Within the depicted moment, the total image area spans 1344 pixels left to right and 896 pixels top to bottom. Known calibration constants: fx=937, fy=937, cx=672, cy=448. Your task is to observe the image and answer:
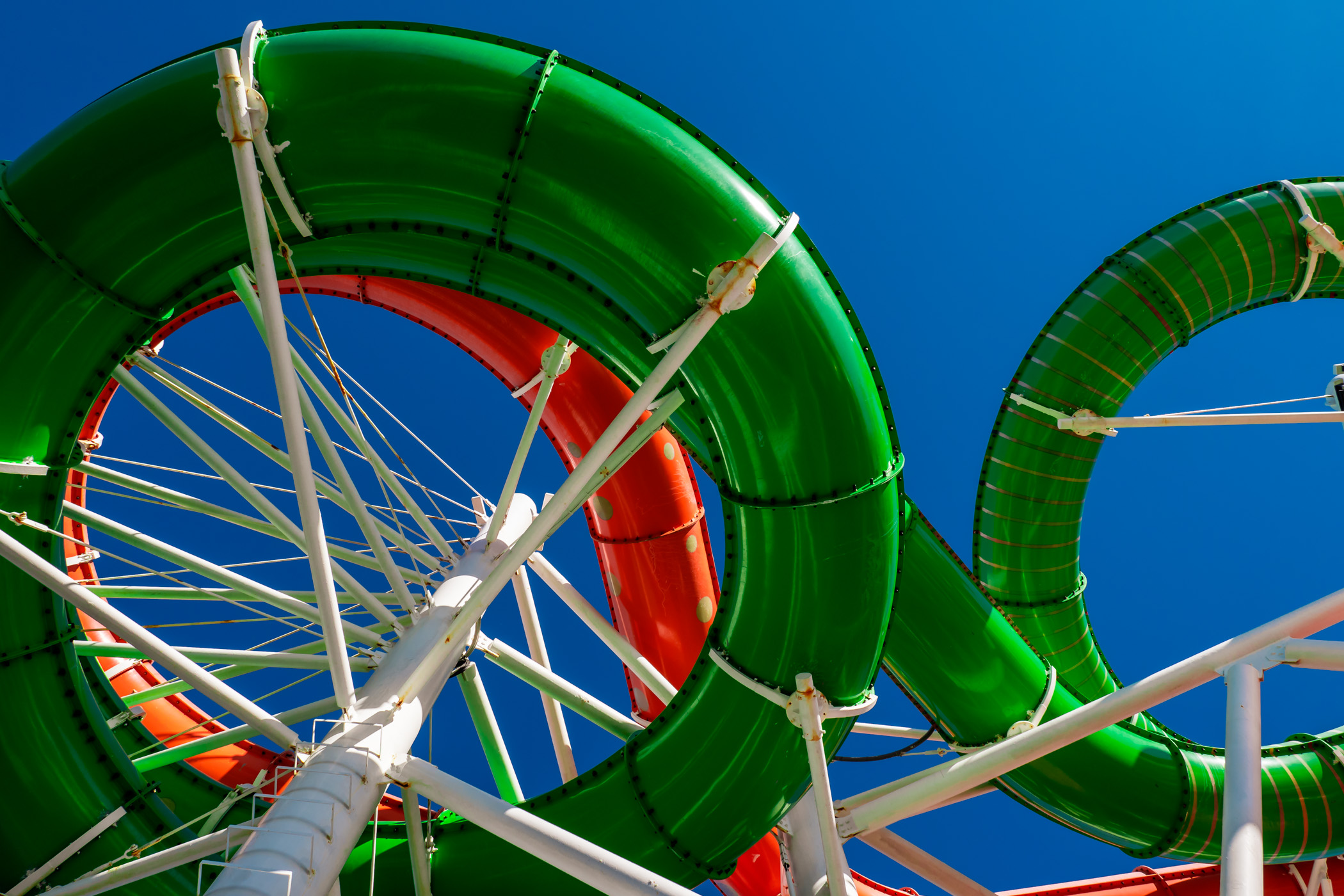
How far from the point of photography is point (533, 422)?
766cm

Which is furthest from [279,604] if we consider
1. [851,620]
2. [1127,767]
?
[1127,767]

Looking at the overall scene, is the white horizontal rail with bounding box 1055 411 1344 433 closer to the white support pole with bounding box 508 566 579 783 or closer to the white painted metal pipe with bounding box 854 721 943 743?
the white painted metal pipe with bounding box 854 721 943 743

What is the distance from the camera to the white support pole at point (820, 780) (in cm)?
613

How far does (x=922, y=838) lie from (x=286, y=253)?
744 inches

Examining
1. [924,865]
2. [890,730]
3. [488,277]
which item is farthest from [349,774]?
[890,730]

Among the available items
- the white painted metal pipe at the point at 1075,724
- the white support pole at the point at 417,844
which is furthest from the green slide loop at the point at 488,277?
the white support pole at the point at 417,844

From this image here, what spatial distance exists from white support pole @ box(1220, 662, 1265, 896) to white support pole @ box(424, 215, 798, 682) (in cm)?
376

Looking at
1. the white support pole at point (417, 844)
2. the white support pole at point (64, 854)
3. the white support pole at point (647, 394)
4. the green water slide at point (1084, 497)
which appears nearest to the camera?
the white support pole at point (647, 394)

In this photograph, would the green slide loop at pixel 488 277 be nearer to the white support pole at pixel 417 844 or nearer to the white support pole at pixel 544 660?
the white support pole at pixel 417 844

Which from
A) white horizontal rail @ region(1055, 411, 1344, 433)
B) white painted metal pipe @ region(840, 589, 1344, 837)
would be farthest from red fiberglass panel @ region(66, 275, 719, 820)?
white horizontal rail @ region(1055, 411, 1344, 433)

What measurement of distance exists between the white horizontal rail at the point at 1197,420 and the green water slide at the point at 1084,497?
32 cm

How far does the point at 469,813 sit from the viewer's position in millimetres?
5348

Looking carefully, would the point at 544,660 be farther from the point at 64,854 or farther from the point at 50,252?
the point at 50,252

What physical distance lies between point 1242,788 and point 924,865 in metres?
4.34
